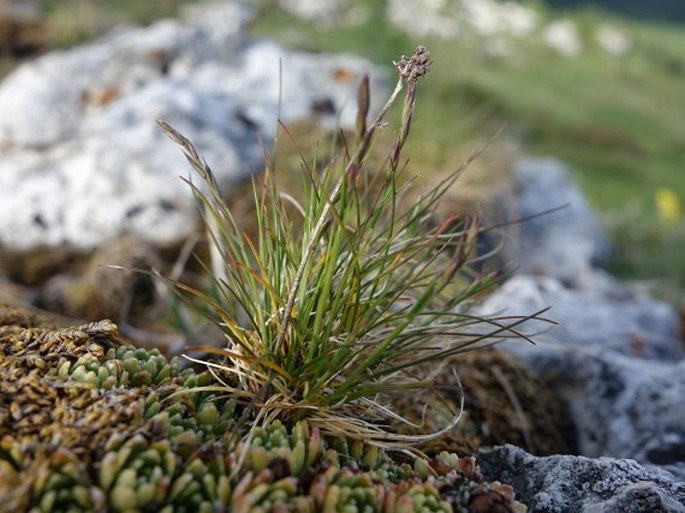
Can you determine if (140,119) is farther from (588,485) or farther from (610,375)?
(588,485)

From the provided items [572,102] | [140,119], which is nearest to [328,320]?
[140,119]

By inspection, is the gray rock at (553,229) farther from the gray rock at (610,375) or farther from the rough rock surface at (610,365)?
the gray rock at (610,375)

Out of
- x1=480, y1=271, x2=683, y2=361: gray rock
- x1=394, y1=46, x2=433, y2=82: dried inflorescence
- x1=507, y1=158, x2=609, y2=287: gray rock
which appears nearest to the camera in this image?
x1=394, y1=46, x2=433, y2=82: dried inflorescence

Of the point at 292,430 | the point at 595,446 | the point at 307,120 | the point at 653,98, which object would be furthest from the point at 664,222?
the point at 653,98

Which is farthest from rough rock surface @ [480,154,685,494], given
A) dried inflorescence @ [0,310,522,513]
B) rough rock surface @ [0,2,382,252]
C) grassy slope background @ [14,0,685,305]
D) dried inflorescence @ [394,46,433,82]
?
rough rock surface @ [0,2,382,252]

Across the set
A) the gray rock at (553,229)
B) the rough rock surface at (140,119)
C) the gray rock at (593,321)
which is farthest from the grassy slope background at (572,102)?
the rough rock surface at (140,119)

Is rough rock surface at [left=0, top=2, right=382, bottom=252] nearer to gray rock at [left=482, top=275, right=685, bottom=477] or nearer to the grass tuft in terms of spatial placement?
gray rock at [left=482, top=275, right=685, bottom=477]

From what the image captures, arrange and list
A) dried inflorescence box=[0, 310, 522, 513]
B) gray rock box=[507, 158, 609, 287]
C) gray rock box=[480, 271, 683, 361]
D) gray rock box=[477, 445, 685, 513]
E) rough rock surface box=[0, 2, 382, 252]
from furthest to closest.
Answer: gray rock box=[507, 158, 609, 287] < rough rock surface box=[0, 2, 382, 252] < gray rock box=[480, 271, 683, 361] < gray rock box=[477, 445, 685, 513] < dried inflorescence box=[0, 310, 522, 513]
